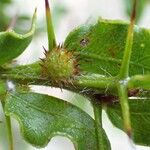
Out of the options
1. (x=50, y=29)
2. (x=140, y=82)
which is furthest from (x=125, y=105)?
(x=50, y=29)

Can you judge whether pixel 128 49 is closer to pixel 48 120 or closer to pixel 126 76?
pixel 126 76

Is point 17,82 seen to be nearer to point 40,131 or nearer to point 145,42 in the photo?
point 40,131

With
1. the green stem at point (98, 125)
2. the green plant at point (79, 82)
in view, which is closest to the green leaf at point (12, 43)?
the green plant at point (79, 82)

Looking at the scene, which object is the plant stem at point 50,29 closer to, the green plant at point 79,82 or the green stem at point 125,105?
the green plant at point 79,82

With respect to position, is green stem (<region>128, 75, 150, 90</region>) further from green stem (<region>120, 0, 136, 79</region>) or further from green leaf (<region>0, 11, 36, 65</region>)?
green leaf (<region>0, 11, 36, 65</region>)

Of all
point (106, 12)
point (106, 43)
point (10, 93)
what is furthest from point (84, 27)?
point (106, 12)

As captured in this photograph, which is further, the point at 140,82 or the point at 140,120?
the point at 140,120

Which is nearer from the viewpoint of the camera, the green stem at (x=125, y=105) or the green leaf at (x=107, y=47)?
the green stem at (x=125, y=105)
